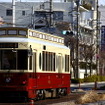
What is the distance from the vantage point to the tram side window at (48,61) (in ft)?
85.9

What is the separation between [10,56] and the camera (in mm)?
24266

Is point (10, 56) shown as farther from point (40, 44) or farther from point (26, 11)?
point (26, 11)

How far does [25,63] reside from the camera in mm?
24125

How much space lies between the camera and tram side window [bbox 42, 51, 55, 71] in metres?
26.2

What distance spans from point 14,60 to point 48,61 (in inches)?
124

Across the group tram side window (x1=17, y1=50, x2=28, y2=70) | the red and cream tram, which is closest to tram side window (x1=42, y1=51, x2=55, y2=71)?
the red and cream tram

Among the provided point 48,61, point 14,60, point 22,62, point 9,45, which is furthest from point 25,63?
point 48,61

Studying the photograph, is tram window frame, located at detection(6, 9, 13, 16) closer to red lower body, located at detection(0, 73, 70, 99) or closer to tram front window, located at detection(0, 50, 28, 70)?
red lower body, located at detection(0, 73, 70, 99)

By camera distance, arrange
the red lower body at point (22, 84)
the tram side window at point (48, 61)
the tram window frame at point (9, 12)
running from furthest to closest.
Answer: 1. the tram window frame at point (9, 12)
2. the tram side window at point (48, 61)
3. the red lower body at point (22, 84)

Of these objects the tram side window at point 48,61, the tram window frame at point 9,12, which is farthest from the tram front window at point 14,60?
the tram window frame at point 9,12

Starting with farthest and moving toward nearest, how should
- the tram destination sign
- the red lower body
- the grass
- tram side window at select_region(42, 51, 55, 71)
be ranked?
1. tram side window at select_region(42, 51, 55, 71)
2. the tram destination sign
3. the red lower body
4. the grass

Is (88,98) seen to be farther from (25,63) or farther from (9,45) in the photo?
(9,45)

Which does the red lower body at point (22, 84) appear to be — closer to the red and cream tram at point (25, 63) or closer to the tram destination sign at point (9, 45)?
the red and cream tram at point (25, 63)

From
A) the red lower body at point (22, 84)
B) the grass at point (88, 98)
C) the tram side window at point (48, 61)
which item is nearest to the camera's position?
the grass at point (88, 98)
